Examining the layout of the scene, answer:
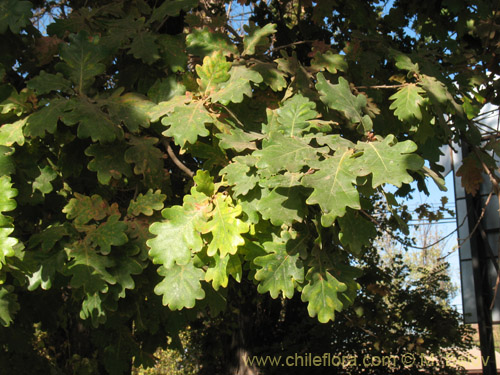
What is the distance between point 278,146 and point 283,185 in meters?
0.14

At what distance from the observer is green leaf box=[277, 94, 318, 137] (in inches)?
80.3

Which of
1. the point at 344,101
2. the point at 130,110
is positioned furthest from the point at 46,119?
the point at 344,101

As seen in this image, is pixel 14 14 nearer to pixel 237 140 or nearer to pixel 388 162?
pixel 237 140

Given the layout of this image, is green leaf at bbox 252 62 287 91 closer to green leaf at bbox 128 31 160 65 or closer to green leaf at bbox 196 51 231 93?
green leaf at bbox 196 51 231 93

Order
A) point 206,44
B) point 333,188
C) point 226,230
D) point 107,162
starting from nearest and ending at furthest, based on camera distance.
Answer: point 333,188 < point 226,230 < point 107,162 < point 206,44

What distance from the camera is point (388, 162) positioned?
1.63 meters

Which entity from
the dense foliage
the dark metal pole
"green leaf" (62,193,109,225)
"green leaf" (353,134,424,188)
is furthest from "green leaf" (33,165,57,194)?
the dark metal pole

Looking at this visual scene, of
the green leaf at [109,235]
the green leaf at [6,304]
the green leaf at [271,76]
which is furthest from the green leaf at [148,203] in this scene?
the green leaf at [271,76]

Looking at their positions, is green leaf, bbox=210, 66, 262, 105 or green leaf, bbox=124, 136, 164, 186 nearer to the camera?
green leaf, bbox=210, 66, 262, 105

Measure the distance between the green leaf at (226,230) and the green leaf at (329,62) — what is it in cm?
121

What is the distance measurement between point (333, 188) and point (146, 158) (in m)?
1.10

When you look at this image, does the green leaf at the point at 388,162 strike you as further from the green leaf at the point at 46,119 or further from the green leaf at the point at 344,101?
the green leaf at the point at 46,119

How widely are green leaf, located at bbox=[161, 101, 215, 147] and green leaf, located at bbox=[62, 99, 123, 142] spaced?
25cm

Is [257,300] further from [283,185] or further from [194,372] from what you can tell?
[283,185]
